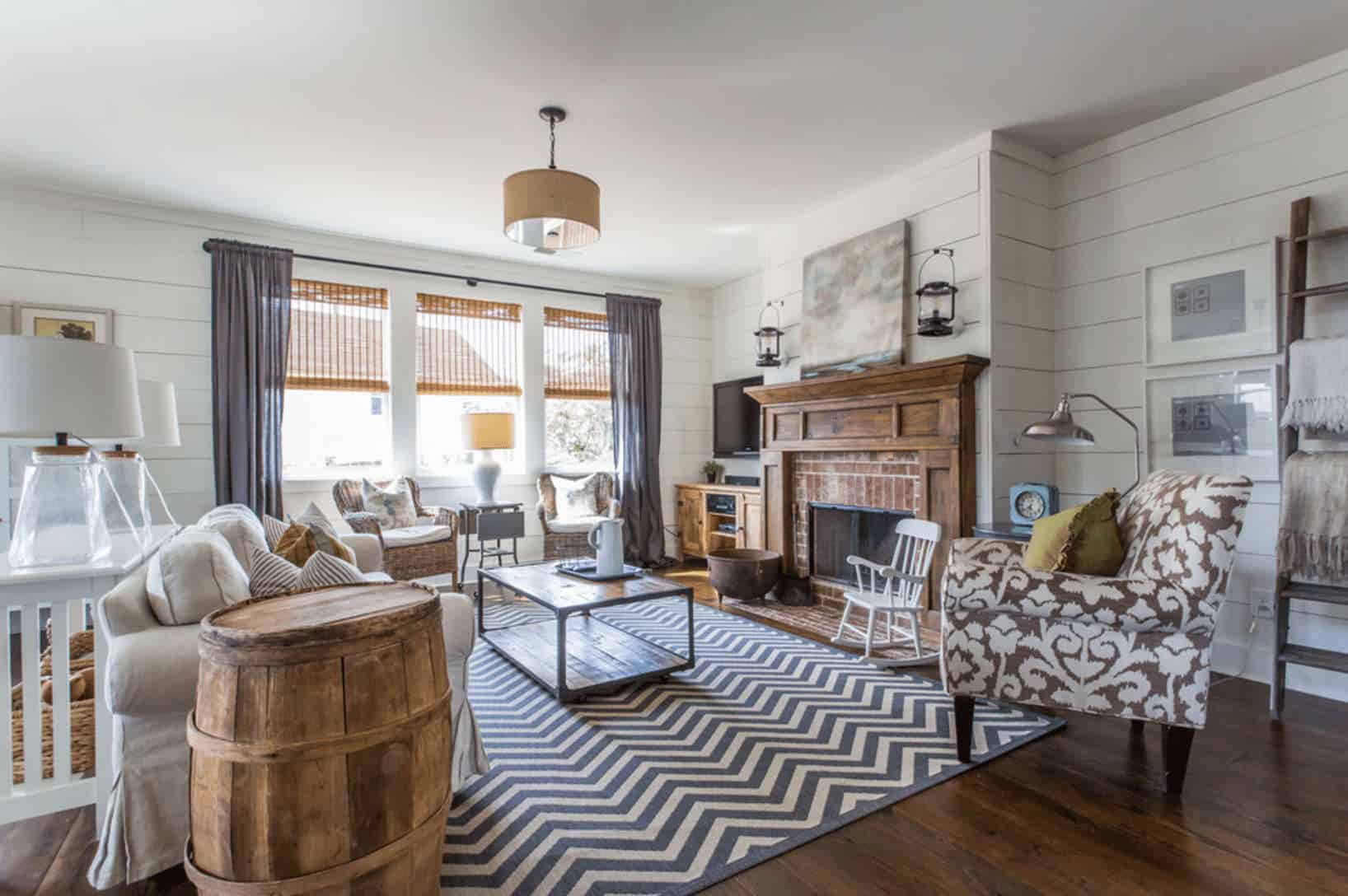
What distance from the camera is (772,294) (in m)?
4.73

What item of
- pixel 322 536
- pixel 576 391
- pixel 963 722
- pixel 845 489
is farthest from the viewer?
pixel 576 391

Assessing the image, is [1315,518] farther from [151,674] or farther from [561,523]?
[561,523]

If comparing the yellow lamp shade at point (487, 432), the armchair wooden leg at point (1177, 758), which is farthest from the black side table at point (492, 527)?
the armchair wooden leg at point (1177, 758)

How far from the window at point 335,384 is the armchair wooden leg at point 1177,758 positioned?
4.74 m

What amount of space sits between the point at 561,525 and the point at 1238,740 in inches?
156

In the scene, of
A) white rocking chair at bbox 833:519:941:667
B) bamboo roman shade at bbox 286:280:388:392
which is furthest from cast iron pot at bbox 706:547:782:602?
bamboo roman shade at bbox 286:280:388:392

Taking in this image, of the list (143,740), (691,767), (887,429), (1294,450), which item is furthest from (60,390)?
(1294,450)

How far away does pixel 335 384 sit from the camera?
15.4 feet

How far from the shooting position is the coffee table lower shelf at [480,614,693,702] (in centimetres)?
269

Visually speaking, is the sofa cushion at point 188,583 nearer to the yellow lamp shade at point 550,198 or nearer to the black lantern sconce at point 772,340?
the yellow lamp shade at point 550,198

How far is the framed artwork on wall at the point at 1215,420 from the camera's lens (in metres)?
2.80

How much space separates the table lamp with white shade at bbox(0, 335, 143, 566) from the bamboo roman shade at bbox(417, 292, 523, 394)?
3332 millimetres

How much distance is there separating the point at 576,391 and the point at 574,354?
327mm

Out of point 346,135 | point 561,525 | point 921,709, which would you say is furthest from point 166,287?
point 921,709
